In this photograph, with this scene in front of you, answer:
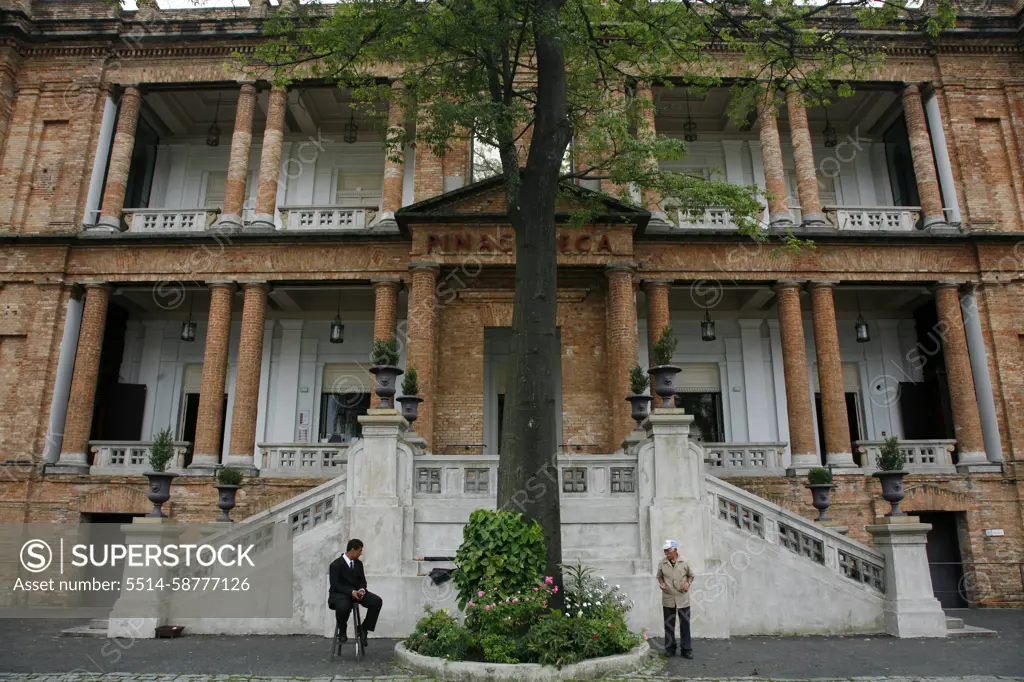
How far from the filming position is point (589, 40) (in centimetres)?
1153

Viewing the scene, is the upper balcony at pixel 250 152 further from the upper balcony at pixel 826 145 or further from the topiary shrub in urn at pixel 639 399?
the topiary shrub in urn at pixel 639 399

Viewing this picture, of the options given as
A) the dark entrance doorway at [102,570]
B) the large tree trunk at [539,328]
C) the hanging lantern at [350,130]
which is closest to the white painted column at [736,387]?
the large tree trunk at [539,328]

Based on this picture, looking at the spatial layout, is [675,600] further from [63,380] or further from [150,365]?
[150,365]

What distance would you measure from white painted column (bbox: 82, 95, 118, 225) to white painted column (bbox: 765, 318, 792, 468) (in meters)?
18.8

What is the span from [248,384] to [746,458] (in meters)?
12.0

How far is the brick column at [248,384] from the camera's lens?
53.6ft

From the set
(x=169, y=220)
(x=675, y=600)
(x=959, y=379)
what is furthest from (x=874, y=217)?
(x=169, y=220)

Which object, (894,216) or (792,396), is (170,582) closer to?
(792,396)

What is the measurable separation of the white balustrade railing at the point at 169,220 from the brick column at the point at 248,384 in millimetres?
2388

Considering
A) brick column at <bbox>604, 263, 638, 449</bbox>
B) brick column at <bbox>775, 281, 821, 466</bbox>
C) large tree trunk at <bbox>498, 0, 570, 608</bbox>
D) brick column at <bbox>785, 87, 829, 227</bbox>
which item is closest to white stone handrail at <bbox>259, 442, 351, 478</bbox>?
brick column at <bbox>604, 263, 638, 449</bbox>

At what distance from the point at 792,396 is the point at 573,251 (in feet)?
20.9

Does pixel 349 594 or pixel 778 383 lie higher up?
pixel 778 383

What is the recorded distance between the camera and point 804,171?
711 inches

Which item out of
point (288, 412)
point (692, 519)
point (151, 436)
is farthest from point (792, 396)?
point (151, 436)
